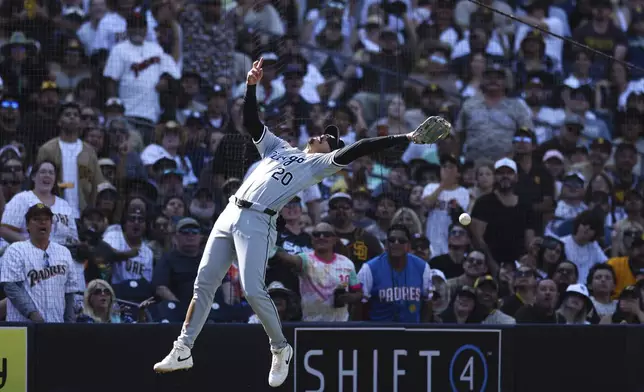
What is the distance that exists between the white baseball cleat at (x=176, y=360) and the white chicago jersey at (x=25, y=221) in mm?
2700

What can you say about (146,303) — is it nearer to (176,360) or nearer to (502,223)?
(176,360)

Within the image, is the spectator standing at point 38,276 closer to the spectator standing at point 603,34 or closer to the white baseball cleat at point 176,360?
the white baseball cleat at point 176,360

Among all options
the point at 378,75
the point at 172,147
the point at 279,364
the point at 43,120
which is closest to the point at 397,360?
the point at 279,364

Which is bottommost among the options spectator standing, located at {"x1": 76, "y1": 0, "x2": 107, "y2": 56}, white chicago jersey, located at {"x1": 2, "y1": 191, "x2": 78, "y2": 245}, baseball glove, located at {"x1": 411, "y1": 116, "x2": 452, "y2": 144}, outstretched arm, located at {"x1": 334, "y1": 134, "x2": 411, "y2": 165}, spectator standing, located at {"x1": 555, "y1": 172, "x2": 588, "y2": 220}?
white chicago jersey, located at {"x1": 2, "y1": 191, "x2": 78, "y2": 245}

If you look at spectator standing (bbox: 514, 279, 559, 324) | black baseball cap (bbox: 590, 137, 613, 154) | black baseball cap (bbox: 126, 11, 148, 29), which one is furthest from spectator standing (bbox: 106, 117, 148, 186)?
black baseball cap (bbox: 590, 137, 613, 154)

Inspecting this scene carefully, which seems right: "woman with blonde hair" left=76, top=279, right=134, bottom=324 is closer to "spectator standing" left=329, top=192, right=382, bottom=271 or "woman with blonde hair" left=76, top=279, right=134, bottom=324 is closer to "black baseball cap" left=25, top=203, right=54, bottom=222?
"black baseball cap" left=25, top=203, right=54, bottom=222

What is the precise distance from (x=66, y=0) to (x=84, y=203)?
334 centimetres

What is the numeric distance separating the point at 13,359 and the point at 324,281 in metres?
Answer: 3.03

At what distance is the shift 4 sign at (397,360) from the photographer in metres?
11.5

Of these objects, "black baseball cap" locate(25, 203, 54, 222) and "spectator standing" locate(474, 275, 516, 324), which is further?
"spectator standing" locate(474, 275, 516, 324)

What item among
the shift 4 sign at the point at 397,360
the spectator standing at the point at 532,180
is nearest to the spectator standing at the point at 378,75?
the spectator standing at the point at 532,180

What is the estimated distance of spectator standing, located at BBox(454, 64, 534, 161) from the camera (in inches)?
592

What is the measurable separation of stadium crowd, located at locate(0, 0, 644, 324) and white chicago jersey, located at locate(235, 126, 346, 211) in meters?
2.19

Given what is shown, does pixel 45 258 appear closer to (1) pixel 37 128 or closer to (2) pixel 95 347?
(2) pixel 95 347
